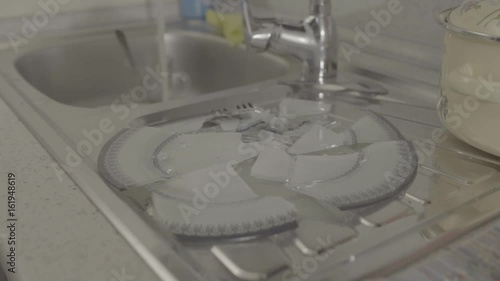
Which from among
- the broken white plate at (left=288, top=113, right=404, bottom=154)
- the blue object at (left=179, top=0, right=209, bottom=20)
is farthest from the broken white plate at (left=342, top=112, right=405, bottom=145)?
the blue object at (left=179, top=0, right=209, bottom=20)

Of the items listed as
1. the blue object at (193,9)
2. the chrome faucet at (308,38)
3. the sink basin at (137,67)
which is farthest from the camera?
the blue object at (193,9)

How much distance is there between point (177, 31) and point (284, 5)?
0.27m

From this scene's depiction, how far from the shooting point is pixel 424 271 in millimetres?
448

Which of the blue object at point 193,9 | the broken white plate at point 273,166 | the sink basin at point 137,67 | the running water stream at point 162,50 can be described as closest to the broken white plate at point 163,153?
the broken white plate at point 273,166

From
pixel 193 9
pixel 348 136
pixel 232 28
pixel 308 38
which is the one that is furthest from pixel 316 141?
pixel 193 9

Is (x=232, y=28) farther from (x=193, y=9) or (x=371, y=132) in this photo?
(x=371, y=132)

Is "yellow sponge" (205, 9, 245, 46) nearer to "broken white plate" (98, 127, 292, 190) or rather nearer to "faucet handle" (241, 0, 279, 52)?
"faucet handle" (241, 0, 279, 52)

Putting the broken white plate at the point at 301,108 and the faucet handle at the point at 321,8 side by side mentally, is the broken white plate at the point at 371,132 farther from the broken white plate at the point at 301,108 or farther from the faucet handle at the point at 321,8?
the faucet handle at the point at 321,8

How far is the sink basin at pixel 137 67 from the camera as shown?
45.5 inches

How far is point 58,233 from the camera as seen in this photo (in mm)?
503

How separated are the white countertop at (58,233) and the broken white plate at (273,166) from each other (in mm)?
185

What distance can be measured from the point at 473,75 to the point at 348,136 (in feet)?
0.56

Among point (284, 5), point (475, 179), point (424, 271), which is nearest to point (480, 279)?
point (424, 271)

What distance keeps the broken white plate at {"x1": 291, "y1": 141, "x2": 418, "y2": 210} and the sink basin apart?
1.57ft
